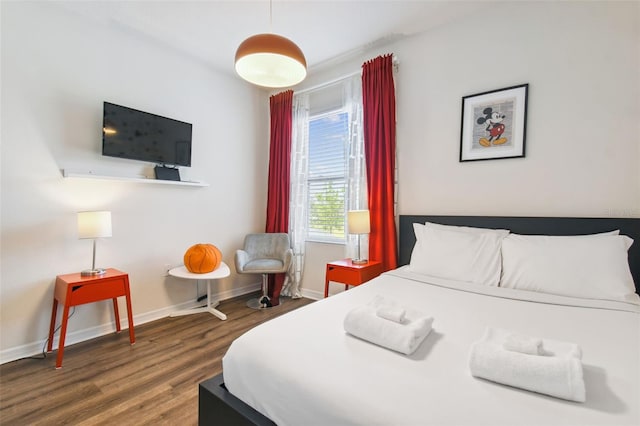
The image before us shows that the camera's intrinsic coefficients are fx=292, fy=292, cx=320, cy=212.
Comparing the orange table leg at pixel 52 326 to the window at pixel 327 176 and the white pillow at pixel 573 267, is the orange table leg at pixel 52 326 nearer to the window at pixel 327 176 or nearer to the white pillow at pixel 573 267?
the window at pixel 327 176

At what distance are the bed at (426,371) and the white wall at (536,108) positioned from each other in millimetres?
907

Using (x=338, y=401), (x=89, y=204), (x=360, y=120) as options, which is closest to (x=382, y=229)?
(x=360, y=120)

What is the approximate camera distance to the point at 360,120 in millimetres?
3230

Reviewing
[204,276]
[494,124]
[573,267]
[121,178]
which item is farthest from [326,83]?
[573,267]

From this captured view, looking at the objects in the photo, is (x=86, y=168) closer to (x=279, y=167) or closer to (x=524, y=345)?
(x=279, y=167)

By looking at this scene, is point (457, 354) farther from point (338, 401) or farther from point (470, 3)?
point (470, 3)

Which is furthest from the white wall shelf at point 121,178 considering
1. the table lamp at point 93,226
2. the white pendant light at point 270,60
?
the white pendant light at point 270,60

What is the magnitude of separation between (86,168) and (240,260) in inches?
65.7

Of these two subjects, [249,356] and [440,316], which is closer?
[249,356]

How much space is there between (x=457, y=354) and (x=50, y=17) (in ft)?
12.0

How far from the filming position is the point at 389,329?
1123 millimetres

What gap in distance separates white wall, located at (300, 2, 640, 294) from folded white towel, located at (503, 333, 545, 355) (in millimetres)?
1664

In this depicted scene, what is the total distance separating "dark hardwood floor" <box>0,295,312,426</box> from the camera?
5.32 feet

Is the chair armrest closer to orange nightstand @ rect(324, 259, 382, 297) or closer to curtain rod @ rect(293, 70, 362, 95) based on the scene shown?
orange nightstand @ rect(324, 259, 382, 297)
